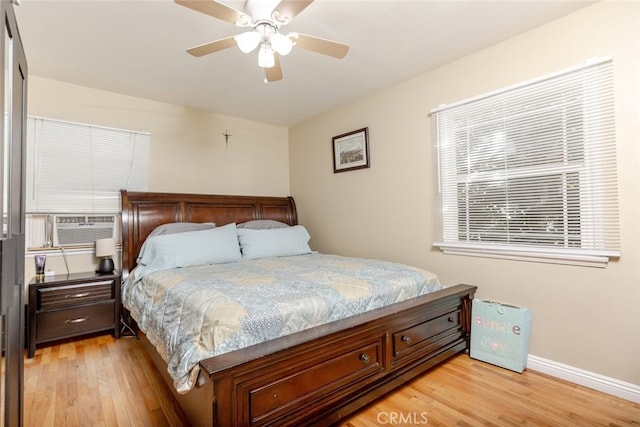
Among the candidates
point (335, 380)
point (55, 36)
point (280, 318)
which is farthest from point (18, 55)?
point (335, 380)

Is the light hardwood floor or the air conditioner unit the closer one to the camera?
the light hardwood floor

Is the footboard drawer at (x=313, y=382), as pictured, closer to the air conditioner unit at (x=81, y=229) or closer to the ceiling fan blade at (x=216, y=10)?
the ceiling fan blade at (x=216, y=10)

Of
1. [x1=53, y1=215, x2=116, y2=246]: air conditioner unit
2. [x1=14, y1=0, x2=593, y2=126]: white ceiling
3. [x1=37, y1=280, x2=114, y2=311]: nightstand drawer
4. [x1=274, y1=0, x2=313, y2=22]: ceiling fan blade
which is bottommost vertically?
[x1=37, y1=280, x2=114, y2=311]: nightstand drawer

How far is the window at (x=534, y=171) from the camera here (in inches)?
81.8

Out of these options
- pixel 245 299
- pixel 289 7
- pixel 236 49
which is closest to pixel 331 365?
pixel 245 299

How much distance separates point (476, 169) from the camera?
269 centimetres

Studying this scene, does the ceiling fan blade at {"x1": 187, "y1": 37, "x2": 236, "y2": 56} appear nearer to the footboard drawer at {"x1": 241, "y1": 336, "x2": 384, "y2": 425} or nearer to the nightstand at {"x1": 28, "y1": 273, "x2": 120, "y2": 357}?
the footboard drawer at {"x1": 241, "y1": 336, "x2": 384, "y2": 425}

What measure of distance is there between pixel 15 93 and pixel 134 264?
7.50 ft

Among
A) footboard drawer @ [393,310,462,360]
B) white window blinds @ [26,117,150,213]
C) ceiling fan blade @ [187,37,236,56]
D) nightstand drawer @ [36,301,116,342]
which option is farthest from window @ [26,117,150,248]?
footboard drawer @ [393,310,462,360]

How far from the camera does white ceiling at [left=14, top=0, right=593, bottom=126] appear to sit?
2.10 m

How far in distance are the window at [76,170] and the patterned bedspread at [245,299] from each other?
1.02 m

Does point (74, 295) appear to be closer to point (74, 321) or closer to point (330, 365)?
point (74, 321)

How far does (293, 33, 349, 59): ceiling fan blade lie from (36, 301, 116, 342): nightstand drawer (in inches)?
112

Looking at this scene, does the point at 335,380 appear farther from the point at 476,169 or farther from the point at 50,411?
the point at 476,169
